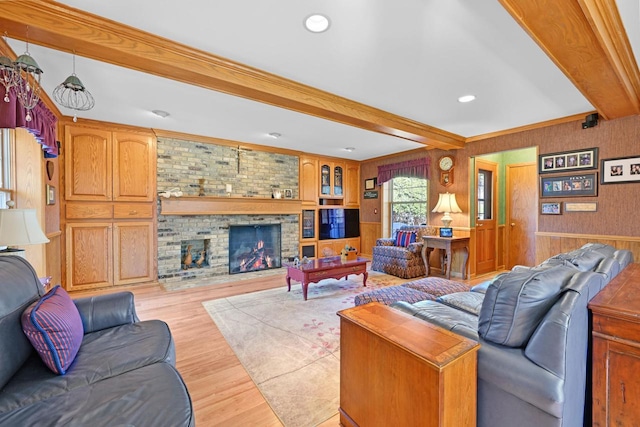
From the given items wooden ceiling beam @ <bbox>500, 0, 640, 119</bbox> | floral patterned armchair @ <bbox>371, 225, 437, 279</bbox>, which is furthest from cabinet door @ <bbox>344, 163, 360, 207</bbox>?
wooden ceiling beam @ <bbox>500, 0, 640, 119</bbox>

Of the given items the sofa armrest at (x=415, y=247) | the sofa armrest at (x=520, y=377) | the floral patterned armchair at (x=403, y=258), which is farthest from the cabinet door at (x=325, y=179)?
the sofa armrest at (x=520, y=377)

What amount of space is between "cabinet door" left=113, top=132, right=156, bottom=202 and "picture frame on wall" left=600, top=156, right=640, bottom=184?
6.20 metres

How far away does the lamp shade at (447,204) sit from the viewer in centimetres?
485

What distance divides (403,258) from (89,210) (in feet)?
15.9

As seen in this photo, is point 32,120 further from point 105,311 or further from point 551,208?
point 551,208

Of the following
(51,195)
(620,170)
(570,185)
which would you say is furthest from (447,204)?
(51,195)

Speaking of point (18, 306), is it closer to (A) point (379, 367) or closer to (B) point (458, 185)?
(A) point (379, 367)

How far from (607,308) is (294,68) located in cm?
256

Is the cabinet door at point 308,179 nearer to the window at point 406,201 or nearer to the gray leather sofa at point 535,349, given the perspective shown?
the window at point 406,201

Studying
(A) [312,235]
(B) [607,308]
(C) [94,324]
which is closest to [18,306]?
(C) [94,324]

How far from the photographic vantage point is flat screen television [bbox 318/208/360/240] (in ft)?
21.2

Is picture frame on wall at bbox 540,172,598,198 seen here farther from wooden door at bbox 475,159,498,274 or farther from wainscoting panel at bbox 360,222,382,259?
wainscoting panel at bbox 360,222,382,259

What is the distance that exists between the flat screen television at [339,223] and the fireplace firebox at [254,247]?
1190mm

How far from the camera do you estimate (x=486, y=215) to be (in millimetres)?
5348
